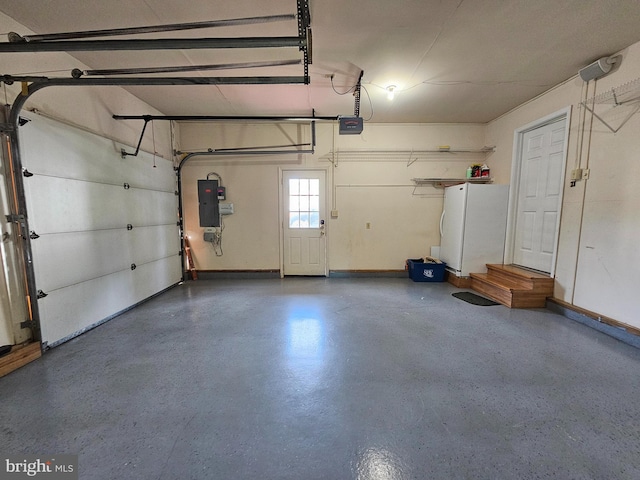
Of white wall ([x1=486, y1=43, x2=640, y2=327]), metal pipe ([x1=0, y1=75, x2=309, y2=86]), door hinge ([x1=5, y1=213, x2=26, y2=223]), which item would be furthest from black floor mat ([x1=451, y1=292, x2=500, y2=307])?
door hinge ([x1=5, y1=213, x2=26, y2=223])

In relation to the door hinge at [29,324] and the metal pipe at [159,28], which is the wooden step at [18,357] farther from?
the metal pipe at [159,28]

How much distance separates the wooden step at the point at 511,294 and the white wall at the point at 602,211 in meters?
0.24

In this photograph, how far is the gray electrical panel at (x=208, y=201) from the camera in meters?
4.71

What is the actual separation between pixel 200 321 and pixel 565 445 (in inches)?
127

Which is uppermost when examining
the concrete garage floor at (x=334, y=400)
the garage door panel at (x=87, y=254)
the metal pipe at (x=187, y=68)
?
the metal pipe at (x=187, y=68)

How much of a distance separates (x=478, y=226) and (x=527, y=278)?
3.58 ft

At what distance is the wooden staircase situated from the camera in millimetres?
3342

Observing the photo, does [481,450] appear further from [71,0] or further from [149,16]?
[71,0]

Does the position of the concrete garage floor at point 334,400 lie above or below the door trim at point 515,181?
below

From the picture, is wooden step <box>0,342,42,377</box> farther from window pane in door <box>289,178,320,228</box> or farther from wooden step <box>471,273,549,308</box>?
wooden step <box>471,273,549,308</box>

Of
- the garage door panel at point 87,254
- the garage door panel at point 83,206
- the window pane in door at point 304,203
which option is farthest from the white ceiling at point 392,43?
the garage door panel at point 87,254

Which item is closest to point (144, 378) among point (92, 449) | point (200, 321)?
point (92, 449)

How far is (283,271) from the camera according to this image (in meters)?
5.01

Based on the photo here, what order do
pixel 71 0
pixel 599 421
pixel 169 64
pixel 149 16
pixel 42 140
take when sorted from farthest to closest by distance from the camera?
pixel 169 64, pixel 42 140, pixel 149 16, pixel 71 0, pixel 599 421
